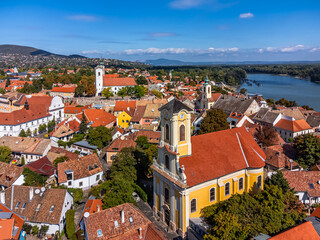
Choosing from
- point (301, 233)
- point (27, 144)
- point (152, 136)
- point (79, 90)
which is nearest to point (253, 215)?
point (301, 233)

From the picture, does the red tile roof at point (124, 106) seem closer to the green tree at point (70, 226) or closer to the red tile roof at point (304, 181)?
the green tree at point (70, 226)

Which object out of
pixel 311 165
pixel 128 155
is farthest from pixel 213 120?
pixel 128 155

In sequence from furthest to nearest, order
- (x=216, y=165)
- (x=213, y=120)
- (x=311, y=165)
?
1. (x=213, y=120)
2. (x=311, y=165)
3. (x=216, y=165)

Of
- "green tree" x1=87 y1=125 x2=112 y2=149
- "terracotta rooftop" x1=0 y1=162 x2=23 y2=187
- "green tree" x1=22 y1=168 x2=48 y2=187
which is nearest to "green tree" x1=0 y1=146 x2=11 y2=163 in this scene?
"terracotta rooftop" x1=0 y1=162 x2=23 y2=187

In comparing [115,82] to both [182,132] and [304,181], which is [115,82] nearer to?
[182,132]

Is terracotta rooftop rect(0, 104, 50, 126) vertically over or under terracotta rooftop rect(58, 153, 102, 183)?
over

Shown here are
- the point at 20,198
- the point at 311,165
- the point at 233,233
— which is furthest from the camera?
the point at 311,165

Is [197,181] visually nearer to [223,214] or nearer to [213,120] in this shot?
[223,214]

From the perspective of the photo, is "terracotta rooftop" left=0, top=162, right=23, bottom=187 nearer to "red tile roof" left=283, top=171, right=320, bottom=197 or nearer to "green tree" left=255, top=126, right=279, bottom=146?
"red tile roof" left=283, top=171, right=320, bottom=197
